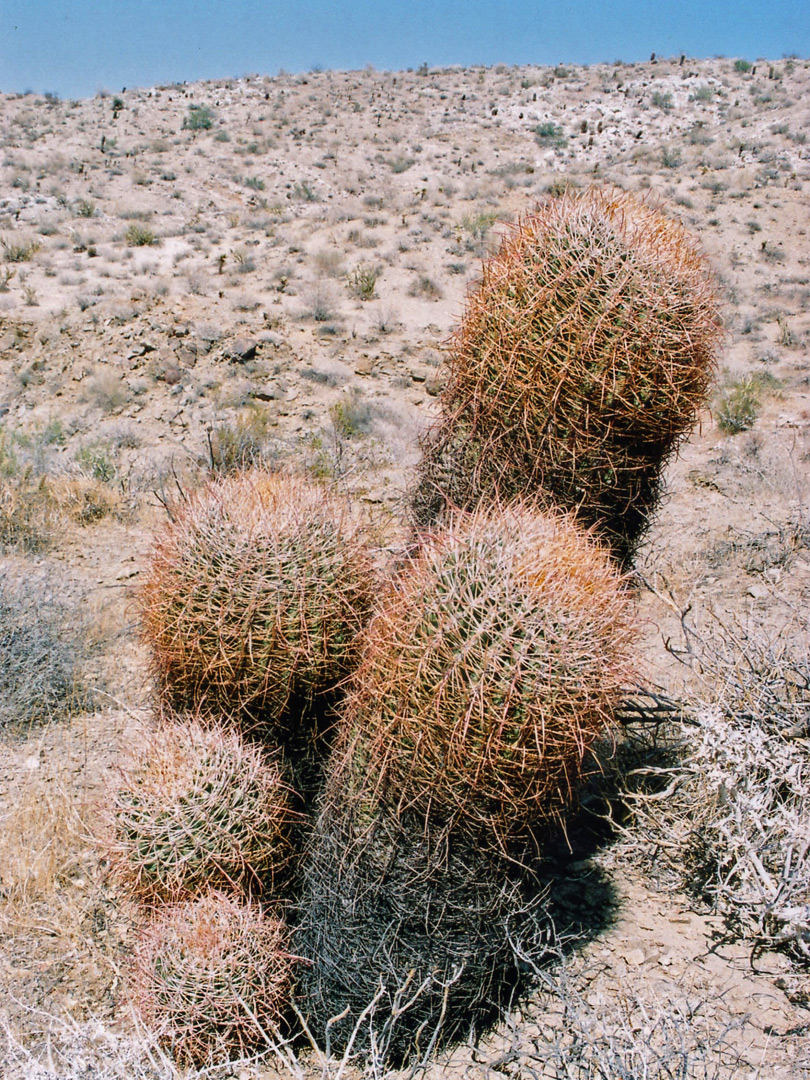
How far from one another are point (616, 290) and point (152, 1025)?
3.58 metres

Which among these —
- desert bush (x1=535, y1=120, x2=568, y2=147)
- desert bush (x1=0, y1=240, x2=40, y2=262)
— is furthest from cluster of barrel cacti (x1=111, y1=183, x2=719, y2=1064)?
desert bush (x1=535, y1=120, x2=568, y2=147)

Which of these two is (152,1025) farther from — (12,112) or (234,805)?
(12,112)

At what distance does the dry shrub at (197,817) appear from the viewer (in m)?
3.64

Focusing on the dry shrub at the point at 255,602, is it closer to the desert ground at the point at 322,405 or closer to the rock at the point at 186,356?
the desert ground at the point at 322,405

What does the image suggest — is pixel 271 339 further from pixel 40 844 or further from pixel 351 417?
pixel 40 844

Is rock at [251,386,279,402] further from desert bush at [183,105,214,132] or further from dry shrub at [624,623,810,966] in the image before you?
desert bush at [183,105,214,132]

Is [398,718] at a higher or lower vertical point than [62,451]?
higher

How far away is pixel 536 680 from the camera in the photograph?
9.32ft

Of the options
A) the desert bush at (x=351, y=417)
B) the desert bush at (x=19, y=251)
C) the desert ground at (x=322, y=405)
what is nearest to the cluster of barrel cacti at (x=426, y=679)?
the desert ground at (x=322, y=405)

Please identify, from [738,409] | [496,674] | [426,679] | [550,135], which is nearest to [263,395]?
[738,409]

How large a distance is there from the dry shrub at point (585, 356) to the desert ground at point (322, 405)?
21.9 inches

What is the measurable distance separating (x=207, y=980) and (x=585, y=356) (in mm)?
3047

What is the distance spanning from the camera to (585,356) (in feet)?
11.7

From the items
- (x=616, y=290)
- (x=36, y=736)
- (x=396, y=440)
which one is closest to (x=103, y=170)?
(x=396, y=440)
